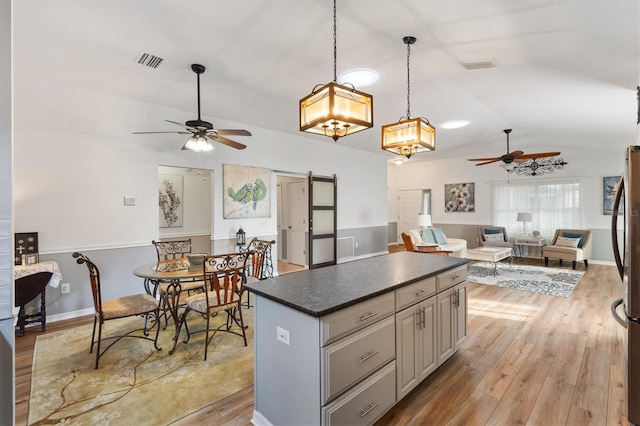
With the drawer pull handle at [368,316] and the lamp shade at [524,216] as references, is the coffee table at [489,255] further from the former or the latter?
the drawer pull handle at [368,316]

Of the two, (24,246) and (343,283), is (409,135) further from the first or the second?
(24,246)

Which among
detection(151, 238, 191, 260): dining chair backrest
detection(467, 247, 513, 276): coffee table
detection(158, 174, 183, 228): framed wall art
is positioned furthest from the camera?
detection(158, 174, 183, 228): framed wall art

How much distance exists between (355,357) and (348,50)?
2.53m

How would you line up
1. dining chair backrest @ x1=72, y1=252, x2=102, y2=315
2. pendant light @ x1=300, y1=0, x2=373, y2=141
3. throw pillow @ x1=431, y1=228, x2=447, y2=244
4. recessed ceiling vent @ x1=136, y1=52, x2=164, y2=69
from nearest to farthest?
1. pendant light @ x1=300, y1=0, x2=373, y2=141
2. dining chair backrest @ x1=72, y1=252, x2=102, y2=315
3. recessed ceiling vent @ x1=136, y1=52, x2=164, y2=69
4. throw pillow @ x1=431, y1=228, x2=447, y2=244

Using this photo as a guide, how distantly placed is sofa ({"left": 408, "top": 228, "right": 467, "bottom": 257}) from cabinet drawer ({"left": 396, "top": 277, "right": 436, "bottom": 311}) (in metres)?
4.22

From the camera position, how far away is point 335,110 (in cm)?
184

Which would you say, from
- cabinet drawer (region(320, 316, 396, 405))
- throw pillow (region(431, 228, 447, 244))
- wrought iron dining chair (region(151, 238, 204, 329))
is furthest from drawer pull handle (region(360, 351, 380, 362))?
throw pillow (region(431, 228, 447, 244))

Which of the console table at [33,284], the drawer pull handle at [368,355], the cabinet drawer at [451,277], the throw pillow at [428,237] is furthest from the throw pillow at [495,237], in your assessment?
the console table at [33,284]

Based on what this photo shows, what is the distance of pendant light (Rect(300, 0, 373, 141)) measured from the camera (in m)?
1.85

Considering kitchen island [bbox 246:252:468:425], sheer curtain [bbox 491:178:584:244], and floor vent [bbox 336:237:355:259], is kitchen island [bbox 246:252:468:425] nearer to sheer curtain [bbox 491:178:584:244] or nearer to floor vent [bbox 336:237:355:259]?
floor vent [bbox 336:237:355:259]

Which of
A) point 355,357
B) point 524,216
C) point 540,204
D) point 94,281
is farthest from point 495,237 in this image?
point 94,281

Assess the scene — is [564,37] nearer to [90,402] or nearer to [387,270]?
[387,270]

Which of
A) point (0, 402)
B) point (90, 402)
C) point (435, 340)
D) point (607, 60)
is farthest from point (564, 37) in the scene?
point (90, 402)

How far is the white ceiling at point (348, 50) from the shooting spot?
2.20m
